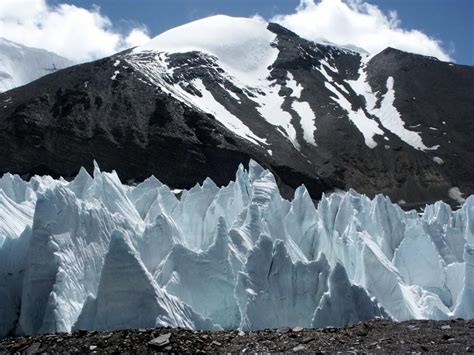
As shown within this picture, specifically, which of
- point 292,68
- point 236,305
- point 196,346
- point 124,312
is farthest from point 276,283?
point 292,68

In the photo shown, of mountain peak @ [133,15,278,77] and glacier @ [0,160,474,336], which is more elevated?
mountain peak @ [133,15,278,77]

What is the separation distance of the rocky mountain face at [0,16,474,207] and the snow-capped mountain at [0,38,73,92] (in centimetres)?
6478

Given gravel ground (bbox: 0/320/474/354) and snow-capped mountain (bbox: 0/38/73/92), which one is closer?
gravel ground (bbox: 0/320/474/354)

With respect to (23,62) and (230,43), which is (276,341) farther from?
(23,62)

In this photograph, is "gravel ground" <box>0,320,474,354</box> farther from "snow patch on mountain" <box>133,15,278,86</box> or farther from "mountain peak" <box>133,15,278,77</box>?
"mountain peak" <box>133,15,278,77</box>

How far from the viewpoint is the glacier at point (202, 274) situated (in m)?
11.4

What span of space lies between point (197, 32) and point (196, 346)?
117453mm

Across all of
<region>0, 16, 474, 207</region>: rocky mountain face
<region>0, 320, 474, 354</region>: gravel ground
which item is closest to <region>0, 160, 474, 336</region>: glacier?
<region>0, 320, 474, 354</region>: gravel ground

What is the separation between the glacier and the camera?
1145 centimetres

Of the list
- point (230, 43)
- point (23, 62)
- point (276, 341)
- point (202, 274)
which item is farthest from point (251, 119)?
point (23, 62)

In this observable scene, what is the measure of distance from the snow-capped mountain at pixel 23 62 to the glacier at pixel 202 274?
153734 millimetres

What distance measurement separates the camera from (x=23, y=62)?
172375 millimetres

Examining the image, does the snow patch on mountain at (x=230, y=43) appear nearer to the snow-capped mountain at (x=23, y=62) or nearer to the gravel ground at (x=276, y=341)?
the snow-capped mountain at (x=23, y=62)

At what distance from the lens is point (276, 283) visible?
13516mm
